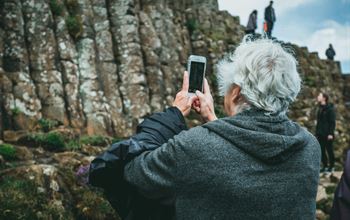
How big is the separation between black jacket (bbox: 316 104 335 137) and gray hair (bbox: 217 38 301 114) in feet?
Answer: 38.9

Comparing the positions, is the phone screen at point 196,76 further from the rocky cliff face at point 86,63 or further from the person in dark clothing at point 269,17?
the person in dark clothing at point 269,17

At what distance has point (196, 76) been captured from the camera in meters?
3.01

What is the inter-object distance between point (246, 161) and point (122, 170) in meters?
0.71

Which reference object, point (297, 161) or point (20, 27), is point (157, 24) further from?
point (297, 161)

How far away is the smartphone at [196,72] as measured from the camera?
2994 millimetres

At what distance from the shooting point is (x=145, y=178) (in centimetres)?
243

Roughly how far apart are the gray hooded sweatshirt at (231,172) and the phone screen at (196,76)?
57 cm

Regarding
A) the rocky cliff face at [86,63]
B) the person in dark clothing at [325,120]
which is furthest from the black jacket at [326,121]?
the rocky cliff face at [86,63]

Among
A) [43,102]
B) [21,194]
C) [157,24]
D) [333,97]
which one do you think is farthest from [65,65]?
[333,97]

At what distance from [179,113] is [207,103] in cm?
24

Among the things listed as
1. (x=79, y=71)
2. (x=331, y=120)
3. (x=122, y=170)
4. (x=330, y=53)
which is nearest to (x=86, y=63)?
(x=79, y=71)

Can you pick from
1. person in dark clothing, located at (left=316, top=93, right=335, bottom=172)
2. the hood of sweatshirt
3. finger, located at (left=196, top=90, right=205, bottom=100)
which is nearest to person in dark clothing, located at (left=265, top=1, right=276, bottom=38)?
person in dark clothing, located at (left=316, top=93, right=335, bottom=172)

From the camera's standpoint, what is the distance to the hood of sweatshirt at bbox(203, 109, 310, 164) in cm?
237

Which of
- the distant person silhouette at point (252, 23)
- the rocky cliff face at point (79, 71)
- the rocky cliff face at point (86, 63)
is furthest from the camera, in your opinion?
the distant person silhouette at point (252, 23)
